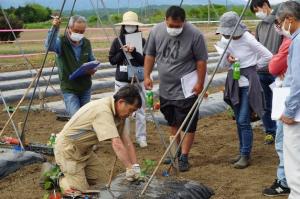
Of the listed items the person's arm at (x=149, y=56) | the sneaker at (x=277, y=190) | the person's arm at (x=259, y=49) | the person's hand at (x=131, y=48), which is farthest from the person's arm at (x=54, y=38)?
the sneaker at (x=277, y=190)

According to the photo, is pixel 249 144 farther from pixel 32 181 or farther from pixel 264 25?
pixel 32 181

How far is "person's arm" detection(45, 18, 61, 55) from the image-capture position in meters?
5.21

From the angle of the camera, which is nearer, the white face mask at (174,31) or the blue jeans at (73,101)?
the white face mask at (174,31)

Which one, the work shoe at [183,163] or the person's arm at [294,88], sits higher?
the person's arm at [294,88]

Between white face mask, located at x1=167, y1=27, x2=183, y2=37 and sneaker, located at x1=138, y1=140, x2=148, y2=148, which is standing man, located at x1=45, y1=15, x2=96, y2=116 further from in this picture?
white face mask, located at x1=167, y1=27, x2=183, y2=37

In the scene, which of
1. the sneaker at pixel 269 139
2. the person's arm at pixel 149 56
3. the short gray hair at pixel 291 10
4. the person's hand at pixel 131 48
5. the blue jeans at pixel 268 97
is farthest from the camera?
the sneaker at pixel 269 139

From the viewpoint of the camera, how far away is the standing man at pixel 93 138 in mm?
3666

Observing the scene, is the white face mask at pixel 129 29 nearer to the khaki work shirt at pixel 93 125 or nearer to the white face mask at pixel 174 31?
the white face mask at pixel 174 31

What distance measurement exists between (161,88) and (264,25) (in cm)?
136

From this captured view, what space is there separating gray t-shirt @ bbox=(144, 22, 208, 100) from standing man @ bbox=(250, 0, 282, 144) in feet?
3.10

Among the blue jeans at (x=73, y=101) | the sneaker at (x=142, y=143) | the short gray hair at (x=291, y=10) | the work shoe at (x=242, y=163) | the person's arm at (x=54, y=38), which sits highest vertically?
the short gray hair at (x=291, y=10)

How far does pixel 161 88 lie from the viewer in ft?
16.9

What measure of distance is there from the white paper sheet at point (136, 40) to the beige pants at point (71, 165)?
169 cm

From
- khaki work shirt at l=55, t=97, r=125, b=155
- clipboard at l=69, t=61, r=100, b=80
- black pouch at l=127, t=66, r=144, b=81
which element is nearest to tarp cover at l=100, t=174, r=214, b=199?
khaki work shirt at l=55, t=97, r=125, b=155
